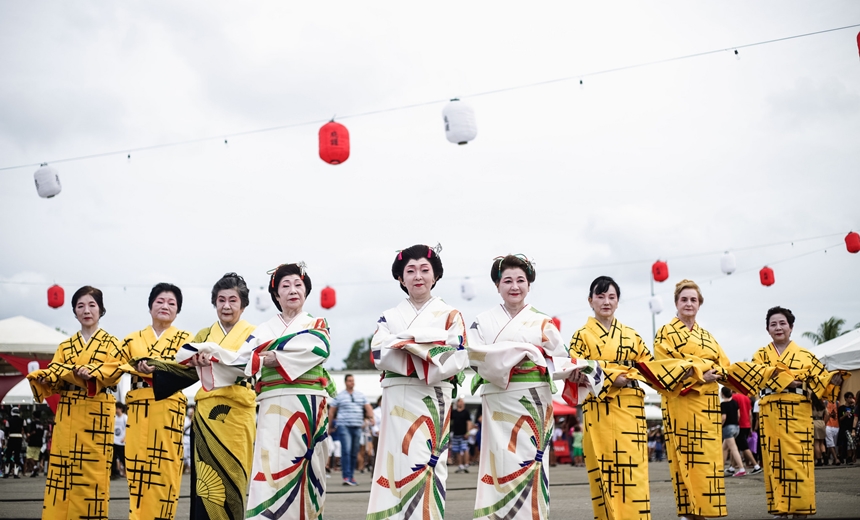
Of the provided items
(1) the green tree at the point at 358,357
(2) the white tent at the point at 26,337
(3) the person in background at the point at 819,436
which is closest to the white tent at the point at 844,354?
(3) the person in background at the point at 819,436

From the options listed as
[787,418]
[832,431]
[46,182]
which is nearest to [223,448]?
[787,418]

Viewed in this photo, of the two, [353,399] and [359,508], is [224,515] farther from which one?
[353,399]

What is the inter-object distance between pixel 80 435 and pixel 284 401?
218 centimetres

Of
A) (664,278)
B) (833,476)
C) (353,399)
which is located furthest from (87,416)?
(664,278)

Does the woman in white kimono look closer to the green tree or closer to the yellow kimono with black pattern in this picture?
the yellow kimono with black pattern

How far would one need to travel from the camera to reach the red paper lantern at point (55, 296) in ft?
66.5

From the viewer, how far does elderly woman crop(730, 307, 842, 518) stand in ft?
25.5

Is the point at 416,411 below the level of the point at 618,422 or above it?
above

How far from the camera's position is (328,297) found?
22469mm

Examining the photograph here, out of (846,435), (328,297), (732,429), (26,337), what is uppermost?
(328,297)

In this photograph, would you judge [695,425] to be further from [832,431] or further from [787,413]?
[832,431]

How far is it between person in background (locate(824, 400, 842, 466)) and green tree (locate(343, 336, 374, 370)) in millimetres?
61406

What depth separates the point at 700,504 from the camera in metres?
7.02

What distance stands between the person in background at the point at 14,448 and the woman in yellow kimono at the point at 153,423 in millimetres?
13415
